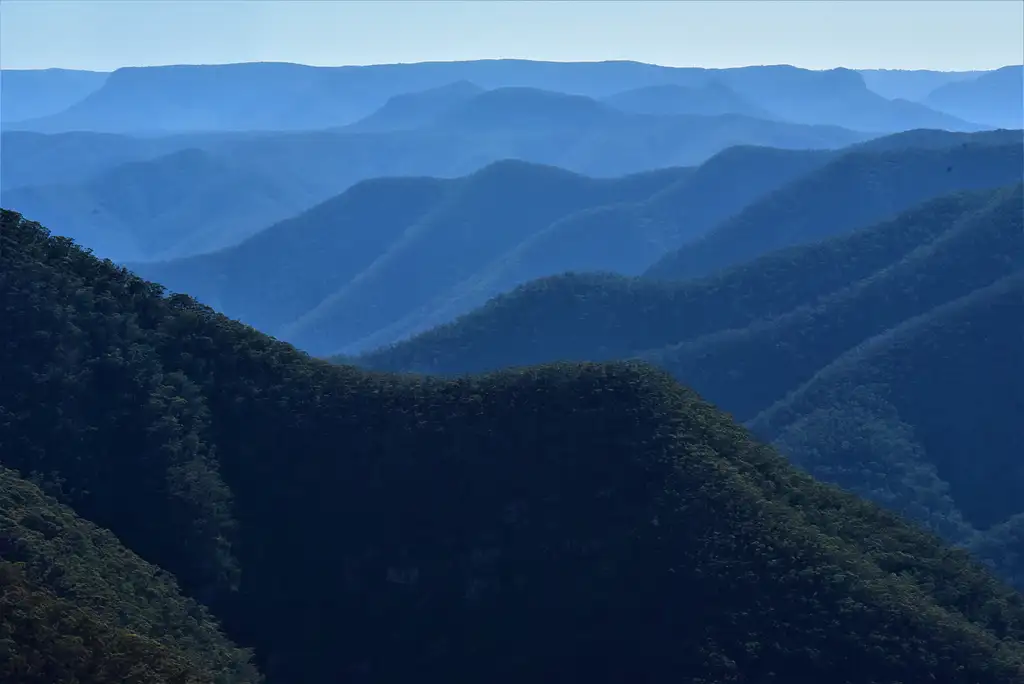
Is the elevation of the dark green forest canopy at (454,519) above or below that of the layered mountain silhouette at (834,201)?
below

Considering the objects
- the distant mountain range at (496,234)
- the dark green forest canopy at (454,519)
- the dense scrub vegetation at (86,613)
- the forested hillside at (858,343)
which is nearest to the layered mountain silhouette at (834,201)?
the distant mountain range at (496,234)

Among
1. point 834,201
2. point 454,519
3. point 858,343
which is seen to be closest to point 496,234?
point 834,201

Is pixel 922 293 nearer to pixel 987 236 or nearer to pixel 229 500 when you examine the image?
pixel 987 236

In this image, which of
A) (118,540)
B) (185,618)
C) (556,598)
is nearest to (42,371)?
(118,540)

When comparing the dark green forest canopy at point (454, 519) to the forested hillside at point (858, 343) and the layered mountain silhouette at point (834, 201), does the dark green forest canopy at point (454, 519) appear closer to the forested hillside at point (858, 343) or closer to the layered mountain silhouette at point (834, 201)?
the forested hillside at point (858, 343)

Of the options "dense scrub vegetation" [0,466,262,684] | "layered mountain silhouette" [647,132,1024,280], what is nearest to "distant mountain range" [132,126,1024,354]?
"layered mountain silhouette" [647,132,1024,280]
